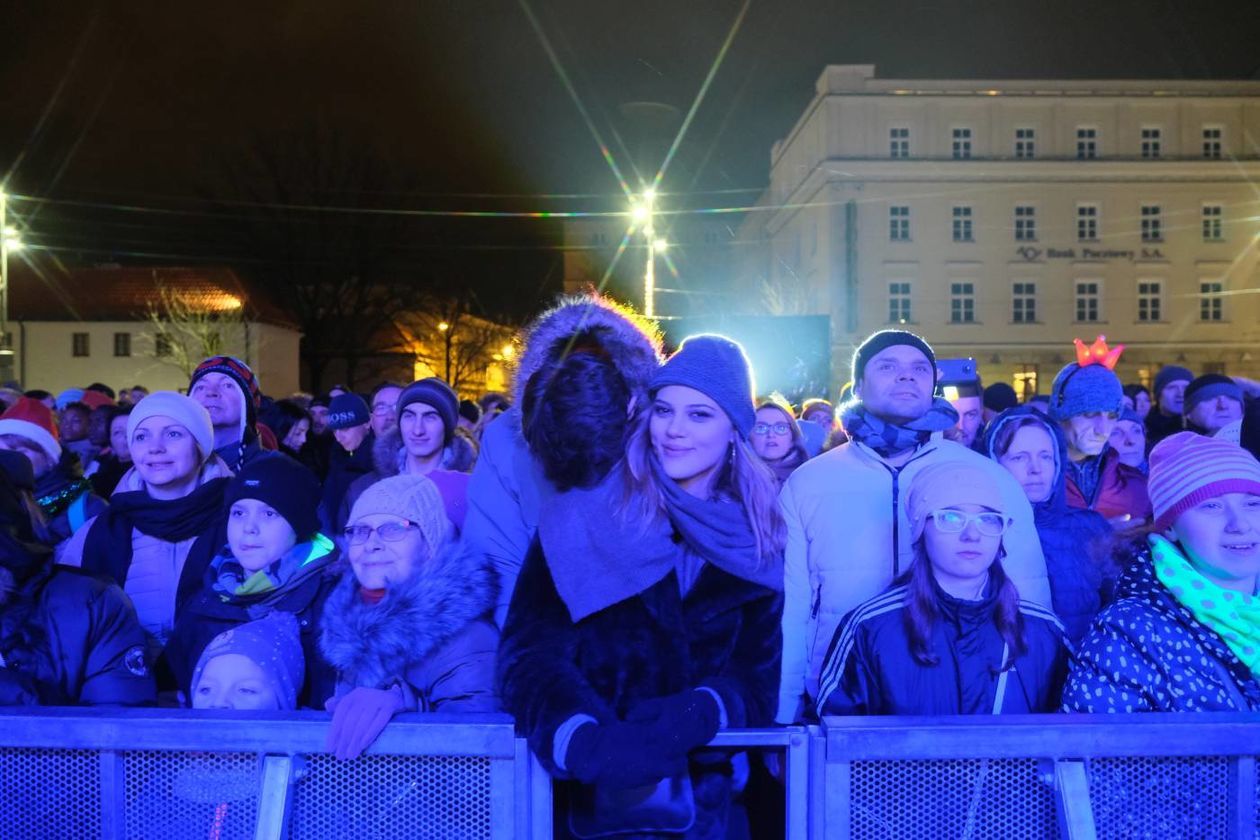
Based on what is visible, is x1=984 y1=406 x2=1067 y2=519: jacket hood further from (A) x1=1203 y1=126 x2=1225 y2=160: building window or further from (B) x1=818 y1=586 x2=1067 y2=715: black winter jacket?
(A) x1=1203 y1=126 x2=1225 y2=160: building window

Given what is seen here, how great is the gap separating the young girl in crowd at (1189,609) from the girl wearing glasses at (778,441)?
128 inches

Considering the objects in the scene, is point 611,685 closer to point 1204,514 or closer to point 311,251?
point 1204,514

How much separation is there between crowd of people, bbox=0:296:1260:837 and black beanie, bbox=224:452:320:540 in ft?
0.03

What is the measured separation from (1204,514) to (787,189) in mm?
52782

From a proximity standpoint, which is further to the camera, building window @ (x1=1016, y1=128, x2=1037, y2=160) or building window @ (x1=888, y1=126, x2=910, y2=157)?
building window @ (x1=1016, y1=128, x2=1037, y2=160)

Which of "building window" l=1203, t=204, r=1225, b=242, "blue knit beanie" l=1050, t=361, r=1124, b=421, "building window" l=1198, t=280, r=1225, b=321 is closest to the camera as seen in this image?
"blue knit beanie" l=1050, t=361, r=1124, b=421

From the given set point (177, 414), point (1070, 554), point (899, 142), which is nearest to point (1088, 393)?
point (1070, 554)

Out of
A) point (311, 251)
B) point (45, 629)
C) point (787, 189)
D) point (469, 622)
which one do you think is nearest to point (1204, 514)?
point (469, 622)

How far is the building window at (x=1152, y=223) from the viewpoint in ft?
152

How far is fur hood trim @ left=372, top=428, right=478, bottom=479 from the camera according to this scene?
18.9 ft

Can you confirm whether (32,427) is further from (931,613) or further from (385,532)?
(931,613)

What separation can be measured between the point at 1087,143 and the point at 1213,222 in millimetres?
6799

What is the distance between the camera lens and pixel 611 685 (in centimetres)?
248

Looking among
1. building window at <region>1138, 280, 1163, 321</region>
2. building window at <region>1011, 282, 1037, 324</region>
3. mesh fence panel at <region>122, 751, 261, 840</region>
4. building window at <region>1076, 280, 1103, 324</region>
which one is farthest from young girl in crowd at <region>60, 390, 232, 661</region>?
building window at <region>1138, 280, 1163, 321</region>
